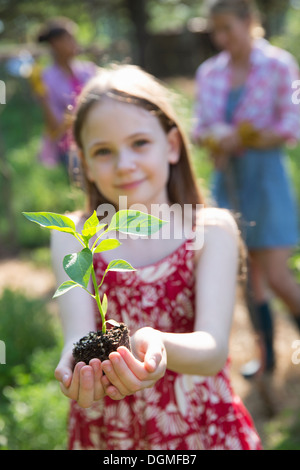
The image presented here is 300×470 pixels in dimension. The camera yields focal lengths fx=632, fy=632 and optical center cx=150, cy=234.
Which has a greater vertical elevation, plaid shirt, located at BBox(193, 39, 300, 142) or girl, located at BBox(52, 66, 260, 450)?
plaid shirt, located at BBox(193, 39, 300, 142)

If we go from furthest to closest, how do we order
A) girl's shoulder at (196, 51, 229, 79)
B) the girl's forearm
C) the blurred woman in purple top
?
the blurred woman in purple top, girl's shoulder at (196, 51, 229, 79), the girl's forearm

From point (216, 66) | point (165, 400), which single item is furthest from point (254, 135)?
point (165, 400)

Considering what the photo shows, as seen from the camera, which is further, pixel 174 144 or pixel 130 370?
pixel 174 144

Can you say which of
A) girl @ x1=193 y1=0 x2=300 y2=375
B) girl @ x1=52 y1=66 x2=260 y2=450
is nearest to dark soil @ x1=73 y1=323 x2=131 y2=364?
girl @ x1=52 y1=66 x2=260 y2=450

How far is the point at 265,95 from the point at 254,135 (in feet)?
0.75

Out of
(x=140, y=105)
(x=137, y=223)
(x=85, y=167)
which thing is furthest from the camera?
(x=85, y=167)

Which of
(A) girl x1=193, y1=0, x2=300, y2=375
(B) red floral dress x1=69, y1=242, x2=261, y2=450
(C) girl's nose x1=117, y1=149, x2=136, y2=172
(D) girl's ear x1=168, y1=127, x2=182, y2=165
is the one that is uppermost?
(A) girl x1=193, y1=0, x2=300, y2=375

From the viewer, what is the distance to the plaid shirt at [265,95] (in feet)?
10.9

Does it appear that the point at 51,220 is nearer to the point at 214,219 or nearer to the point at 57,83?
the point at 214,219

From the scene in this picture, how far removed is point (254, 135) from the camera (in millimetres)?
3330

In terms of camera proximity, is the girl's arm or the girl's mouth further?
the girl's mouth

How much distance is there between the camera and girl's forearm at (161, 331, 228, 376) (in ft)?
4.64

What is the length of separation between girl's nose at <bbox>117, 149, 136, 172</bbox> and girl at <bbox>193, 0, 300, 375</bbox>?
5.83 ft

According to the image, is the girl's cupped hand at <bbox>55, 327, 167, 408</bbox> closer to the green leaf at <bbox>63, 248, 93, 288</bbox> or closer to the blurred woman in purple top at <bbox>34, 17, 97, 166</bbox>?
the green leaf at <bbox>63, 248, 93, 288</bbox>
